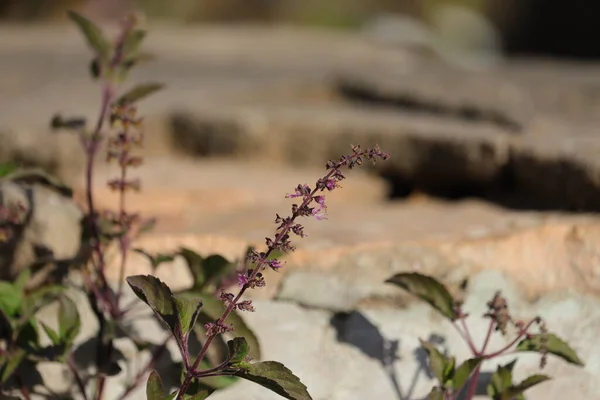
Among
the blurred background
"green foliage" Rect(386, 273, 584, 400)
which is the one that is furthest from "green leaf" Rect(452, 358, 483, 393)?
the blurred background

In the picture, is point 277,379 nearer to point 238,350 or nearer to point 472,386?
point 238,350

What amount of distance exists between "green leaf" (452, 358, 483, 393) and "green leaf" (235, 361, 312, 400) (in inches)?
13.3

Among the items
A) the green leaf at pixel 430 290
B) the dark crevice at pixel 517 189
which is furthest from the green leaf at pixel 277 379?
the dark crevice at pixel 517 189

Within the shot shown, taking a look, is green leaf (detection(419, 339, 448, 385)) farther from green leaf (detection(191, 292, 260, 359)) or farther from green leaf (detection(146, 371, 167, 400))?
green leaf (detection(146, 371, 167, 400))

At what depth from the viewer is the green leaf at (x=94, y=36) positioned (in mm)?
1699

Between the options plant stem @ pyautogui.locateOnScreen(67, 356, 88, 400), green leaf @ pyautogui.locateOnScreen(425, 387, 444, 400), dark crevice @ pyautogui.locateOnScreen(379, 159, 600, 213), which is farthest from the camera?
dark crevice @ pyautogui.locateOnScreen(379, 159, 600, 213)

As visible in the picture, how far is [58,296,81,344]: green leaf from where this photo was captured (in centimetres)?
150

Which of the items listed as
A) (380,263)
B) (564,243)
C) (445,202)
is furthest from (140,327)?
(445,202)

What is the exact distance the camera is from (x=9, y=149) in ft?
8.38

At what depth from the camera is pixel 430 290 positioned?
1.48 metres

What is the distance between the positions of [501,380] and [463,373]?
78 mm

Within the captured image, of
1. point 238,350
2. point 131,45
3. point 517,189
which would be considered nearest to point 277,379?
point 238,350

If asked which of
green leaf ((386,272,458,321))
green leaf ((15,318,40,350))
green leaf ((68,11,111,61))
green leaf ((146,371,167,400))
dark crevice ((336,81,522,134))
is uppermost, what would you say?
dark crevice ((336,81,522,134))

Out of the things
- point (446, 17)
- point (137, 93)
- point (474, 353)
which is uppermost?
point (446, 17)
